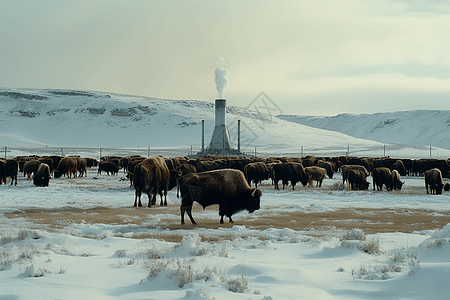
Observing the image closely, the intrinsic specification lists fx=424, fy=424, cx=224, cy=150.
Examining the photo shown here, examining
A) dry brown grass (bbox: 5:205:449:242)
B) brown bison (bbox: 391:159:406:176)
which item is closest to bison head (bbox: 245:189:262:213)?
dry brown grass (bbox: 5:205:449:242)

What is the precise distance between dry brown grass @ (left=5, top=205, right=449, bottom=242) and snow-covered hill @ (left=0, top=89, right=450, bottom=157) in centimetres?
9064

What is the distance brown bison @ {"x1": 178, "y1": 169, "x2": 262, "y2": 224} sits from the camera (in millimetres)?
11312

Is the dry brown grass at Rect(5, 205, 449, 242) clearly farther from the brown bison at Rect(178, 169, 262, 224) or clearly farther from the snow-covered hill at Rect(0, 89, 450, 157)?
the snow-covered hill at Rect(0, 89, 450, 157)

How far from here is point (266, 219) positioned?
1269 cm

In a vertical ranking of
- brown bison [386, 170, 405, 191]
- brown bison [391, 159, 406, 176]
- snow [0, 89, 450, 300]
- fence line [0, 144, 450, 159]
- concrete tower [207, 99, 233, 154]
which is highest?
concrete tower [207, 99, 233, 154]

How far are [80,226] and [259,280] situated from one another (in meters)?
6.18

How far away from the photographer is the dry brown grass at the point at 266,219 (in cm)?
1088

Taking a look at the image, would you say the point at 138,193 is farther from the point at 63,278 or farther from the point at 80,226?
the point at 63,278

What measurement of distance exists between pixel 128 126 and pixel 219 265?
136m

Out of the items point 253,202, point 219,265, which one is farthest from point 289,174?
point 219,265

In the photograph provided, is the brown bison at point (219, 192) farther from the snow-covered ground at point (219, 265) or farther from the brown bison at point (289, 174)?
the brown bison at point (289, 174)

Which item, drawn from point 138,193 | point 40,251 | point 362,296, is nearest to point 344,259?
point 362,296

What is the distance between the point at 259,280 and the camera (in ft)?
18.6

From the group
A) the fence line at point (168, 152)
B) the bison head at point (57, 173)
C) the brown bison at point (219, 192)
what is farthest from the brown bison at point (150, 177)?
the fence line at point (168, 152)
